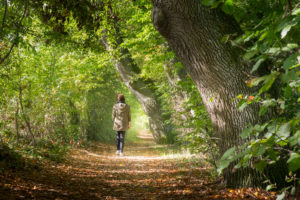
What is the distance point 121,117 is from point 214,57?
6944mm

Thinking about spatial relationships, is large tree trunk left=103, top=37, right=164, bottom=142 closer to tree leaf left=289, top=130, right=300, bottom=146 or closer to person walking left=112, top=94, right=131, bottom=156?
person walking left=112, top=94, right=131, bottom=156

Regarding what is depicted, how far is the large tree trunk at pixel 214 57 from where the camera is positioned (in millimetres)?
3439

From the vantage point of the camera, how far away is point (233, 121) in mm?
3537

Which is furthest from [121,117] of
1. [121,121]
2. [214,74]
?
[214,74]

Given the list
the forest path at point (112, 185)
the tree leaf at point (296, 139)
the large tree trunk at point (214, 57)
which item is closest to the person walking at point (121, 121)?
the forest path at point (112, 185)

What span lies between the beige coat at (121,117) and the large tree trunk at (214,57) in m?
6.58

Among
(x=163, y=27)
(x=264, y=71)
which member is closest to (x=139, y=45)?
(x=163, y=27)

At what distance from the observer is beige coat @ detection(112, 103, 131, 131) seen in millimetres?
9923

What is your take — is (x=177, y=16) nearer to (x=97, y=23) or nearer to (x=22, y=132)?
(x=97, y=23)

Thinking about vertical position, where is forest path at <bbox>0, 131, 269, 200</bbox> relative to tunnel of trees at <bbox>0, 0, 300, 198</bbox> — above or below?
below

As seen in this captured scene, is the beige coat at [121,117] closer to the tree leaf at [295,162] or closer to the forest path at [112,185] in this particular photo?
the forest path at [112,185]

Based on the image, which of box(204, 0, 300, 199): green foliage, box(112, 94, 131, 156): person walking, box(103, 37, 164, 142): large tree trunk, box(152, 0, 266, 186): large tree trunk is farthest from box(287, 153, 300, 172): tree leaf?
box(103, 37, 164, 142): large tree trunk

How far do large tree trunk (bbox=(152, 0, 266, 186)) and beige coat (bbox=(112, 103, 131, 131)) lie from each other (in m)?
6.58

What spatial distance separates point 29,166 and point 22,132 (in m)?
3.09
